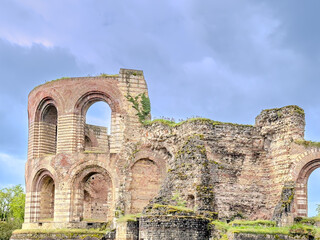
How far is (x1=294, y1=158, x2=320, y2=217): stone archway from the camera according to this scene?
86.7ft

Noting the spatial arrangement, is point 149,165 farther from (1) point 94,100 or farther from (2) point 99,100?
(1) point 94,100

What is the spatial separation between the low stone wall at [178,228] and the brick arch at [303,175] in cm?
494

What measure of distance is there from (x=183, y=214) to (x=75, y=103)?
41.5 feet

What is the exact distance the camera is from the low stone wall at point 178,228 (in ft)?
79.2

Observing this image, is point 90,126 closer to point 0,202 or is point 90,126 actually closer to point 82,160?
point 82,160

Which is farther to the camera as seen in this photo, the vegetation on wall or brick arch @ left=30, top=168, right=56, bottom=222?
the vegetation on wall

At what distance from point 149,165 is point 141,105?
13.1 ft

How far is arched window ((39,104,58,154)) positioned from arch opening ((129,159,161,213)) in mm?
6451

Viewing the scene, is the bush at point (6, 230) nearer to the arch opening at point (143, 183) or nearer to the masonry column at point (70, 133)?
the masonry column at point (70, 133)

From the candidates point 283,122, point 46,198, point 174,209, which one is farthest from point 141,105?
point 174,209

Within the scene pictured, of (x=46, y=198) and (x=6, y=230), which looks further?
(x=6, y=230)

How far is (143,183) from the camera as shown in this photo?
32.9 metres

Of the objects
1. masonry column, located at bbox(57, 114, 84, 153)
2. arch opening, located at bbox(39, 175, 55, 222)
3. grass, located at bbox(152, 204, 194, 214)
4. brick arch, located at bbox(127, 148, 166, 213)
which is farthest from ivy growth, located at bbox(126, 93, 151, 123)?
grass, located at bbox(152, 204, 194, 214)

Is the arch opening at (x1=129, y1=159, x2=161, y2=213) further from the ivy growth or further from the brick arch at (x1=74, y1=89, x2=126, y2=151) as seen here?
the ivy growth
